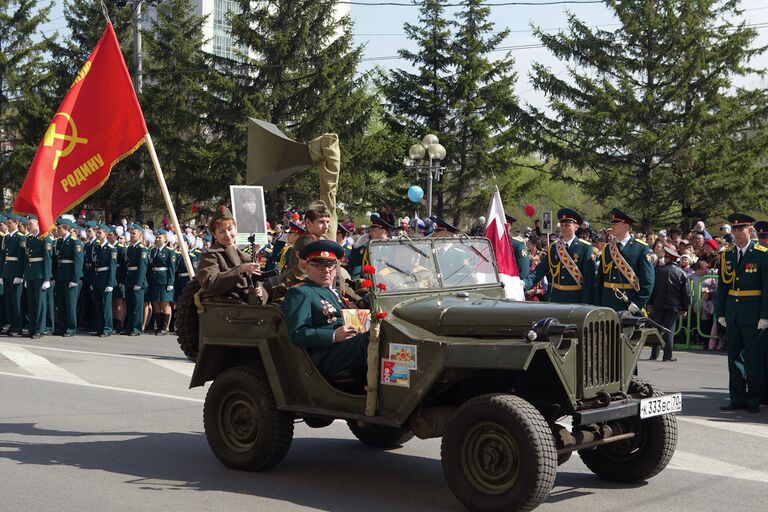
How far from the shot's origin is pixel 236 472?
24.9 feet

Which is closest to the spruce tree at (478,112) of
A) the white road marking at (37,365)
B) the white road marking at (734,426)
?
the white road marking at (37,365)

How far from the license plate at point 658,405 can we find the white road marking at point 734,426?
2.93 meters

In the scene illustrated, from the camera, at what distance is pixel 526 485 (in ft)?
19.9

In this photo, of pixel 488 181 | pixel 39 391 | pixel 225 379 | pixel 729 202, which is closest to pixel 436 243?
pixel 225 379

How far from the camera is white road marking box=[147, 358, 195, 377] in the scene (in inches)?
532

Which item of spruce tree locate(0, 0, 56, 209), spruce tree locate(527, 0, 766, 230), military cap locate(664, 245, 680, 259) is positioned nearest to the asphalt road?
military cap locate(664, 245, 680, 259)

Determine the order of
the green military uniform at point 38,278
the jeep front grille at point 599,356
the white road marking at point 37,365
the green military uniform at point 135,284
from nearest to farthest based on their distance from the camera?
1. the jeep front grille at point 599,356
2. the white road marking at point 37,365
3. the green military uniform at point 38,278
4. the green military uniform at point 135,284

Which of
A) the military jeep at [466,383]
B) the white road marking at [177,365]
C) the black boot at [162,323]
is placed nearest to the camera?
the military jeep at [466,383]

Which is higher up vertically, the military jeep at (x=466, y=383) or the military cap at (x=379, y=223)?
the military cap at (x=379, y=223)

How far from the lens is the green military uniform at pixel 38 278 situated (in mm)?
18891

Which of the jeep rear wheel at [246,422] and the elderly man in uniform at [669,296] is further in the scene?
the elderly man in uniform at [669,296]

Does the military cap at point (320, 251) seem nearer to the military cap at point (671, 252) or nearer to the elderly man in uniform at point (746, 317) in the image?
the elderly man in uniform at point (746, 317)

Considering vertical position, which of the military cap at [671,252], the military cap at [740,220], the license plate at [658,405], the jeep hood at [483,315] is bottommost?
the license plate at [658,405]

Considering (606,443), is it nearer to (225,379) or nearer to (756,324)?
(225,379)
